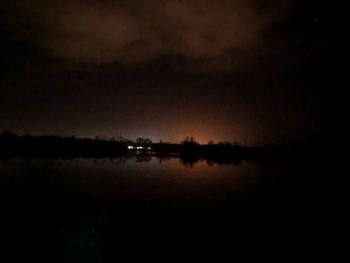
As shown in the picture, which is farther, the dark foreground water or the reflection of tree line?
the reflection of tree line

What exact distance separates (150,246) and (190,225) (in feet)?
11.1

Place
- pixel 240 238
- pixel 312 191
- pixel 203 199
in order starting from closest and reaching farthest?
pixel 240 238
pixel 203 199
pixel 312 191

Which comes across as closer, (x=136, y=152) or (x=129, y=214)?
(x=129, y=214)

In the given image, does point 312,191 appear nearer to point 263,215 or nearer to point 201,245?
point 263,215

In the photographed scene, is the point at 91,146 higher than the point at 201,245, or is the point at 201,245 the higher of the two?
the point at 91,146

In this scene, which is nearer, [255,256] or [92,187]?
[255,256]

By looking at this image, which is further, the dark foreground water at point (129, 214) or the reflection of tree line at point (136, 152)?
the reflection of tree line at point (136, 152)

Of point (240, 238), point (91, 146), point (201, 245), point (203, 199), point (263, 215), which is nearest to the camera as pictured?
point (201, 245)

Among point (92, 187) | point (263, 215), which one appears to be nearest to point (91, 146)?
point (92, 187)

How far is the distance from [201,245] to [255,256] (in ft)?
5.57

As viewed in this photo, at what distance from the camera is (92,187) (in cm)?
2394

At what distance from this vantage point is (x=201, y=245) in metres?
11.7

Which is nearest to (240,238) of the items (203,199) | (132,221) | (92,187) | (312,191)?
(132,221)

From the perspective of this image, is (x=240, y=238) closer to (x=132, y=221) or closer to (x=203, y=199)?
(x=132, y=221)
